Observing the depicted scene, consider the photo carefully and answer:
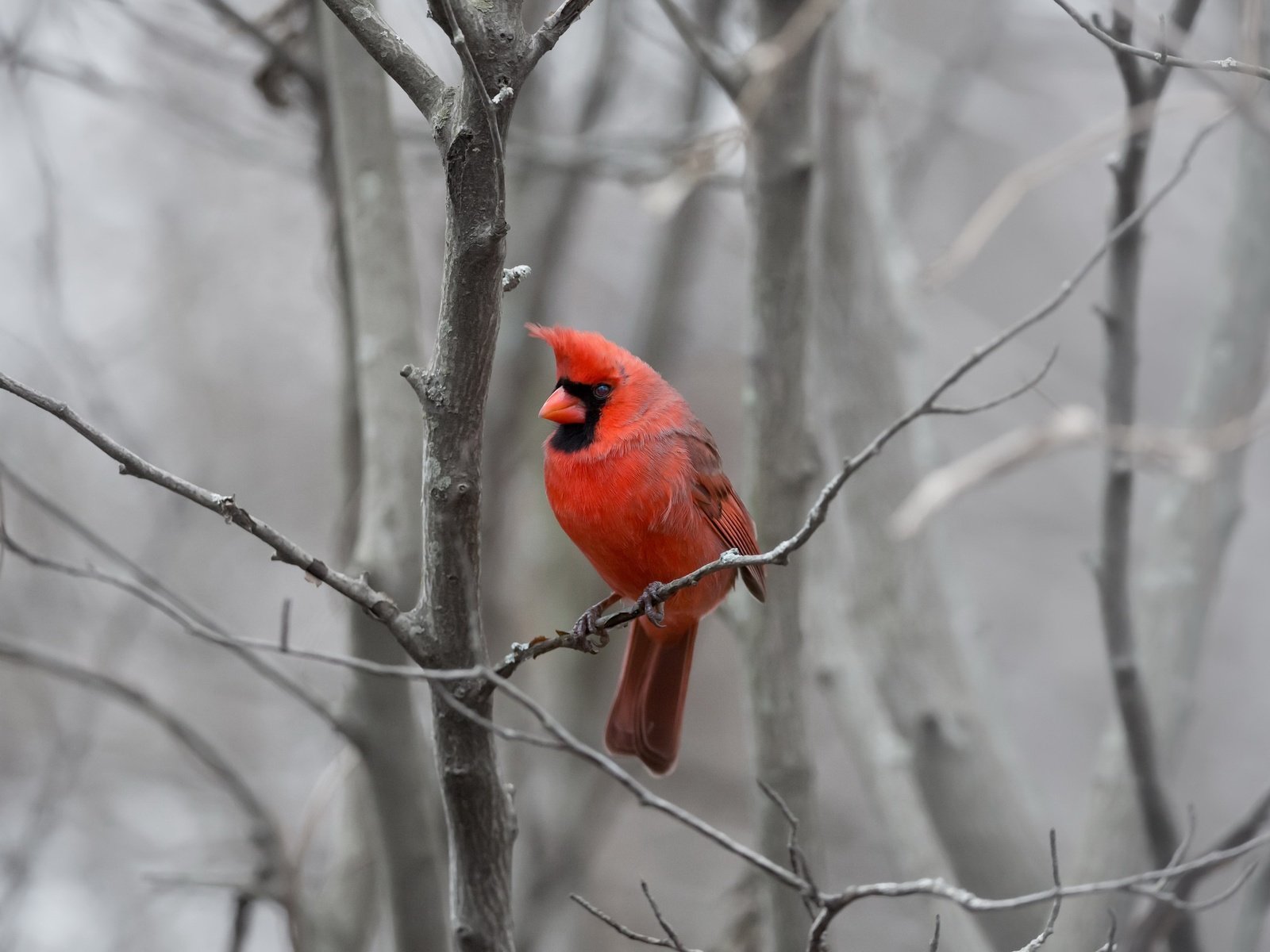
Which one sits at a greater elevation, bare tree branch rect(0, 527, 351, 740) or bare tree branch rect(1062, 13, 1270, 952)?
bare tree branch rect(1062, 13, 1270, 952)

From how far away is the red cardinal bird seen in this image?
110 inches

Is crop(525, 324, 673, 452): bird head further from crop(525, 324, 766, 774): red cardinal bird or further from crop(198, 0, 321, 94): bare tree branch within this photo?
crop(198, 0, 321, 94): bare tree branch

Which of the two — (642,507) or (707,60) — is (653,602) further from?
(707,60)

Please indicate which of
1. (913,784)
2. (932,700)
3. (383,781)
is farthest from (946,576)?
(383,781)

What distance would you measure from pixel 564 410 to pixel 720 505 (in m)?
0.45

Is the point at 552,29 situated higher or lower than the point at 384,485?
lower

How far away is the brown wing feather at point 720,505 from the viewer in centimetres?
297

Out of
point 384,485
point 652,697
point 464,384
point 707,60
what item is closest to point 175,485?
point 464,384

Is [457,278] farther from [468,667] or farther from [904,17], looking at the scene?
[904,17]

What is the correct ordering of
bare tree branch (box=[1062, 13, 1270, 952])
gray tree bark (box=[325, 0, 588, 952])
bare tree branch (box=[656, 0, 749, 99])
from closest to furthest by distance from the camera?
gray tree bark (box=[325, 0, 588, 952]) < bare tree branch (box=[656, 0, 749, 99]) < bare tree branch (box=[1062, 13, 1270, 952])

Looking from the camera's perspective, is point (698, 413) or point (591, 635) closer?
point (591, 635)

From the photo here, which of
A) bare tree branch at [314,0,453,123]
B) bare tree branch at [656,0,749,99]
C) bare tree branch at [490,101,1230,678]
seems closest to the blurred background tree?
bare tree branch at [656,0,749,99]

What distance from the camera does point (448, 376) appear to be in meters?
1.77

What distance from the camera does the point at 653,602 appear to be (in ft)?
7.52
